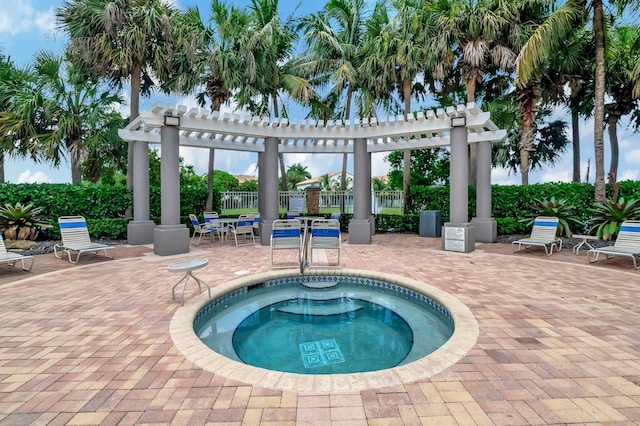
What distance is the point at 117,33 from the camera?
11.9 metres

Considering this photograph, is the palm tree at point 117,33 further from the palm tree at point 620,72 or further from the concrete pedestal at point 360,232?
the palm tree at point 620,72

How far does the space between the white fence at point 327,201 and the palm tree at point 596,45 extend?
7.04 meters

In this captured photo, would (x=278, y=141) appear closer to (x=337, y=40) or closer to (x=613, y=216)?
(x=337, y=40)

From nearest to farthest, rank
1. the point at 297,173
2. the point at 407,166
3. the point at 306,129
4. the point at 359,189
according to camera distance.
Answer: the point at 306,129, the point at 359,189, the point at 407,166, the point at 297,173

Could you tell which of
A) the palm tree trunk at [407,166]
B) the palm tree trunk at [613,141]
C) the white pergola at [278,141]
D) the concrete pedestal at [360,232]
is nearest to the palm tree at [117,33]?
the white pergola at [278,141]

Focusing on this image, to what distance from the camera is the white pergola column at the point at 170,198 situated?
887cm

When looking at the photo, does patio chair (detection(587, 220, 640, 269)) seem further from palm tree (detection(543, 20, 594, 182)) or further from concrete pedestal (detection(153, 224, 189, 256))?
concrete pedestal (detection(153, 224, 189, 256))

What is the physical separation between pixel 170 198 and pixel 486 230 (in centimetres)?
1057

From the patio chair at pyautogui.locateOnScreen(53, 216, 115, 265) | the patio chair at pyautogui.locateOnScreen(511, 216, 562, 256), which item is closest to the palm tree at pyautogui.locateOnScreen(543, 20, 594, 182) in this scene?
the patio chair at pyautogui.locateOnScreen(511, 216, 562, 256)

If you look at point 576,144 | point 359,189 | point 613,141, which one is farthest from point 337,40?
point 613,141

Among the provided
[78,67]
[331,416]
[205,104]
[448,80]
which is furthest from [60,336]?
[448,80]

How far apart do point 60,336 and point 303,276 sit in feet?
13.1

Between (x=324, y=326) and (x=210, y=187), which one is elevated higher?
(x=210, y=187)

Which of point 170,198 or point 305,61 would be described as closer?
point 170,198
